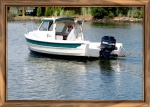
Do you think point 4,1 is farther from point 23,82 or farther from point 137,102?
point 23,82

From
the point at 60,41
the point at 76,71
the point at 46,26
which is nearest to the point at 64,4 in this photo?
the point at 60,41

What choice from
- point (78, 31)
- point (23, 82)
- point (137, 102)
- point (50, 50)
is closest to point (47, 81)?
point (23, 82)

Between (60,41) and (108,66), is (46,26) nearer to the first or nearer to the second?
(60,41)

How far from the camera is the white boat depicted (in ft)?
17.6

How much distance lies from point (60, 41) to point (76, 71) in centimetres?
196

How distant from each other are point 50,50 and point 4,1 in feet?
14.4

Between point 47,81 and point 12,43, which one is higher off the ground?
point 12,43

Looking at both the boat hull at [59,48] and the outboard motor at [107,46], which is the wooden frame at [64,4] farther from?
the outboard motor at [107,46]

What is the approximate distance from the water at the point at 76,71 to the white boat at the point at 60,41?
0.22m

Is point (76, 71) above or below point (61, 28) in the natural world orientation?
below

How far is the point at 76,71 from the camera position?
7.07 meters

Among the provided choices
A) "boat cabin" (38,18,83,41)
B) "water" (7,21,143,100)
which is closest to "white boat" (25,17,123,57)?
"boat cabin" (38,18,83,41)

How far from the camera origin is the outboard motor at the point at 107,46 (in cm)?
603

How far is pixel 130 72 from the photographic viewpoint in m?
7.07
